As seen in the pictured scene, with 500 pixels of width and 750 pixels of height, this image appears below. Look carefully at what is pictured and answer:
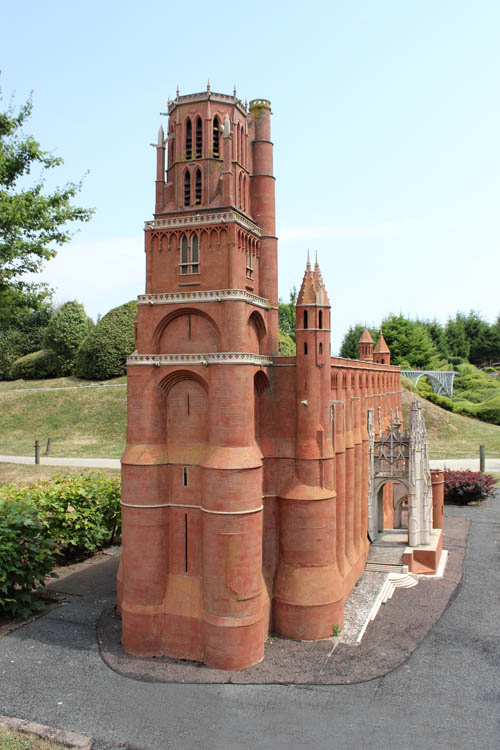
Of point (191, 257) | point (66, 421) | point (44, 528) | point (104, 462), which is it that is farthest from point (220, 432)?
point (66, 421)

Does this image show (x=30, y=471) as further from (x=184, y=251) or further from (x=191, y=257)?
(x=191, y=257)

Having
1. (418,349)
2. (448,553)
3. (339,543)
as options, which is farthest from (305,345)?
(418,349)

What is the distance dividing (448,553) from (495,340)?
3595 inches

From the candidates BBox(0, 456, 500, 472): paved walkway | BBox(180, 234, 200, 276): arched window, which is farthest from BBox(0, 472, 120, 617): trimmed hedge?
BBox(0, 456, 500, 472): paved walkway

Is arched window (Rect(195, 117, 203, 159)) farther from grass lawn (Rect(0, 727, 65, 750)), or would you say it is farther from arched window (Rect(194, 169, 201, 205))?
grass lawn (Rect(0, 727, 65, 750))

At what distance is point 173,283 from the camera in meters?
19.1

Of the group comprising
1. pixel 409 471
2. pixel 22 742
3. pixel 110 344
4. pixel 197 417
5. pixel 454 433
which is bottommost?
pixel 22 742

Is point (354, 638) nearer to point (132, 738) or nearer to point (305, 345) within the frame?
point (132, 738)

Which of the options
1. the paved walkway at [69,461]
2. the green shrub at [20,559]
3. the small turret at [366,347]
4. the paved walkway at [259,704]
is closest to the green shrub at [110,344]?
the paved walkway at [69,461]

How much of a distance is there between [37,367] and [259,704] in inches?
2490

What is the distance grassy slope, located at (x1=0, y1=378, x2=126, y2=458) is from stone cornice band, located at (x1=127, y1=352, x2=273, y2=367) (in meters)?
31.1

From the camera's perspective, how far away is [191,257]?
62.1 feet

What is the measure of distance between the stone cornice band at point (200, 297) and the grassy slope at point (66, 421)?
3127 cm

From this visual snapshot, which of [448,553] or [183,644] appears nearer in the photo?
[183,644]
